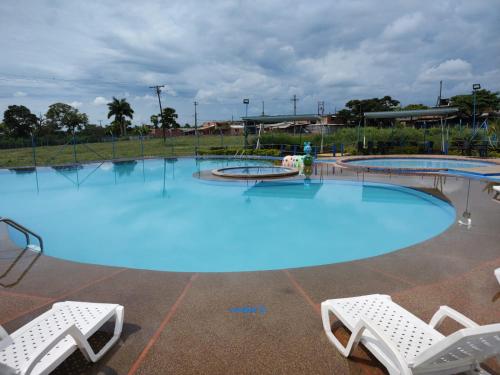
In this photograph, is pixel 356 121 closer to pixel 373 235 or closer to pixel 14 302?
pixel 373 235

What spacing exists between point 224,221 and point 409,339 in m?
6.11

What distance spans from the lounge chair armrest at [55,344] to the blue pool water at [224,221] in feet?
11.4

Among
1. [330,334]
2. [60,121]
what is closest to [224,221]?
[330,334]

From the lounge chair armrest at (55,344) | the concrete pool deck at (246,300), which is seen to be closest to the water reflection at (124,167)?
the concrete pool deck at (246,300)

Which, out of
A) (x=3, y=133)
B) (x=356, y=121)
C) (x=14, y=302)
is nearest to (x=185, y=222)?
(x=14, y=302)

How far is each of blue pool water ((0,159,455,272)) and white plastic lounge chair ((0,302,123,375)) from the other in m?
3.12

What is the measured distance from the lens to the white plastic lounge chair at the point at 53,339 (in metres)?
1.90

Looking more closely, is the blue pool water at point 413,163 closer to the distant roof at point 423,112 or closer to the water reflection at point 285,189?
the distant roof at point 423,112

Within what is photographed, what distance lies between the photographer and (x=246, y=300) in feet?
10.4

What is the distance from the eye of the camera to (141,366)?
2275 mm

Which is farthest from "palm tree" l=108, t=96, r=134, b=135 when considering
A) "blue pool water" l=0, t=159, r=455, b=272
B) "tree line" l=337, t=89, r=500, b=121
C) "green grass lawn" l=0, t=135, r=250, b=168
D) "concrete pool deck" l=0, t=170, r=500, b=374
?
"concrete pool deck" l=0, t=170, r=500, b=374

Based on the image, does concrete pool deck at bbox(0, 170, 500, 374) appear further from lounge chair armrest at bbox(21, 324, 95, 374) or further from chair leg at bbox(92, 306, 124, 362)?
lounge chair armrest at bbox(21, 324, 95, 374)

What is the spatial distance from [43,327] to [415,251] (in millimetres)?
4260

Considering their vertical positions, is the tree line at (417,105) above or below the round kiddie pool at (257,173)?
above
